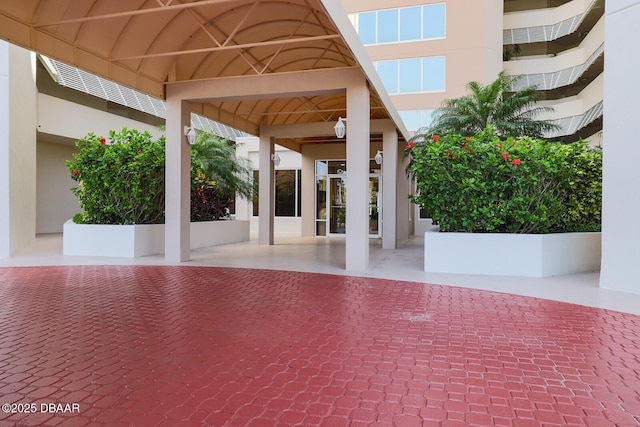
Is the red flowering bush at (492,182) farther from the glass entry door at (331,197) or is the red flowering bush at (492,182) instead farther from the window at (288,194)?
the window at (288,194)

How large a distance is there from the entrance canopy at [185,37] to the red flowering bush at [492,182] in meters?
2.10

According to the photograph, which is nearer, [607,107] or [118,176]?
[607,107]

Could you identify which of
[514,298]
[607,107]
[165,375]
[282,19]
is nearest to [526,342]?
[514,298]

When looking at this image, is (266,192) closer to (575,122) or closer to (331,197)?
(331,197)

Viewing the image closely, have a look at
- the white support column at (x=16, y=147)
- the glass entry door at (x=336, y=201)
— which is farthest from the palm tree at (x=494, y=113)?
the white support column at (x=16, y=147)

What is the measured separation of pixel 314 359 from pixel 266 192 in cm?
1127

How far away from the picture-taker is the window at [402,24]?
958 inches

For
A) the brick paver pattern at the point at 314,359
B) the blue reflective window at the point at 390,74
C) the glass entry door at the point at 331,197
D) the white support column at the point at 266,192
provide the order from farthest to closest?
the blue reflective window at the point at 390,74
the glass entry door at the point at 331,197
the white support column at the point at 266,192
the brick paver pattern at the point at 314,359

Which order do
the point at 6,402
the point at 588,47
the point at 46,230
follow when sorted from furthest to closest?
1. the point at 588,47
2. the point at 46,230
3. the point at 6,402

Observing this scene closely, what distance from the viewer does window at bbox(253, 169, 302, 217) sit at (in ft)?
70.6

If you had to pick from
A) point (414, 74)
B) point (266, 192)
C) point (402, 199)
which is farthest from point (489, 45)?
point (266, 192)

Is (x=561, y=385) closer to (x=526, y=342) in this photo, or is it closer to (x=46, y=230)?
(x=526, y=342)

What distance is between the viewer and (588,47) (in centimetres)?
2481

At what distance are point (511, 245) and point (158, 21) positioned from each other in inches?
316
